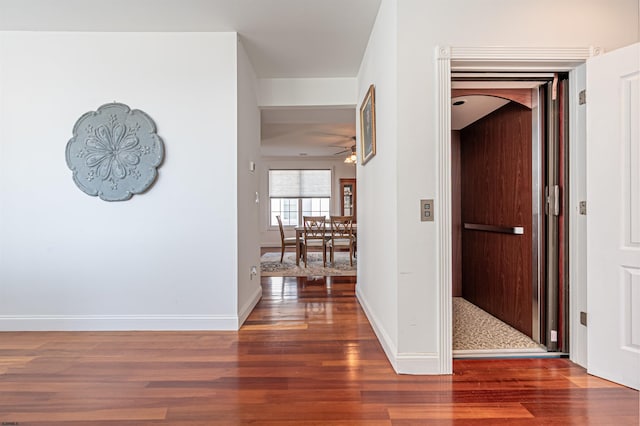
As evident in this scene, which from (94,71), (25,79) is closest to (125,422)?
(94,71)

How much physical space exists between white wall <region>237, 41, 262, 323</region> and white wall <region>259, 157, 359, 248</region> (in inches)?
206

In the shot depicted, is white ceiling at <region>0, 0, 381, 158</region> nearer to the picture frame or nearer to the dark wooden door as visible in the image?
the picture frame

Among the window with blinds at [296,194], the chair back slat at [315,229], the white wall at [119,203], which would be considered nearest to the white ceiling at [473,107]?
the white wall at [119,203]

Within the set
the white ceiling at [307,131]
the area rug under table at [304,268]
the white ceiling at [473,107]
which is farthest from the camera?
the area rug under table at [304,268]

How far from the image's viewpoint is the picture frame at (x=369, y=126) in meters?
2.71

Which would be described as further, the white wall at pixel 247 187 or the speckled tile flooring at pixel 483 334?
the white wall at pixel 247 187

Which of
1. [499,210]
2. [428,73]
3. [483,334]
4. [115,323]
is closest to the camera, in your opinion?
[428,73]

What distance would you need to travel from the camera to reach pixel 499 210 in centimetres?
290

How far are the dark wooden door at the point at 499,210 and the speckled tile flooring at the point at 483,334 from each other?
0.26 ft

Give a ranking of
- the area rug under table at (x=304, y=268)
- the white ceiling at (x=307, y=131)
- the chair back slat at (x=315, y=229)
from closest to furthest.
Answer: the white ceiling at (x=307, y=131) < the area rug under table at (x=304, y=268) < the chair back slat at (x=315, y=229)

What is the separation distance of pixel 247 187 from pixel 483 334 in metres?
2.44

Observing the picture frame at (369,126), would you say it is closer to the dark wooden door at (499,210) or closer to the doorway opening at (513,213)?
the doorway opening at (513,213)

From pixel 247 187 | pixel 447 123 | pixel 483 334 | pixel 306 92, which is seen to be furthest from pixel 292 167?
pixel 447 123

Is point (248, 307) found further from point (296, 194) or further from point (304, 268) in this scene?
point (296, 194)
